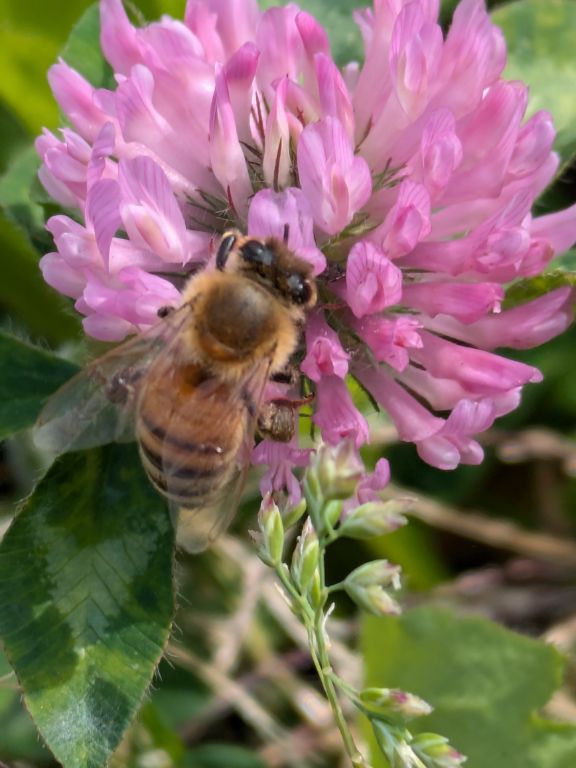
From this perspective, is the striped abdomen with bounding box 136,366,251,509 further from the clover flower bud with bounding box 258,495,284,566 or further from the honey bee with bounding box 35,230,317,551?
the clover flower bud with bounding box 258,495,284,566

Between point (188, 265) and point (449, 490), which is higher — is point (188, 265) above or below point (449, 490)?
above

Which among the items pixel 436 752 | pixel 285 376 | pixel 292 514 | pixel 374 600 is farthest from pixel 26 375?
pixel 436 752

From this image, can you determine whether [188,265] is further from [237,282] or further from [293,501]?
[293,501]

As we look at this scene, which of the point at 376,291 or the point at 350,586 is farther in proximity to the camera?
the point at 376,291

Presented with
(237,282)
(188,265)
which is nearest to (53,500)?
(188,265)

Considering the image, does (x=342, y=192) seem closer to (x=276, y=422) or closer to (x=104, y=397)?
(x=276, y=422)

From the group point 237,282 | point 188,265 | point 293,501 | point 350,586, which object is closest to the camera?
point 350,586

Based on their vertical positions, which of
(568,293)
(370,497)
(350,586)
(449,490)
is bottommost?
(449,490)
